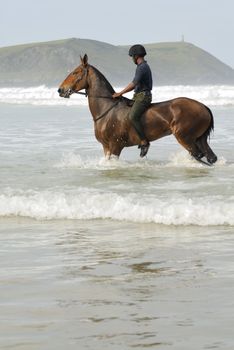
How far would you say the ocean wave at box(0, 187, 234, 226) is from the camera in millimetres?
8961

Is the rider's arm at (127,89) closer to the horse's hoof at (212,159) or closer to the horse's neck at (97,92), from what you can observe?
the horse's neck at (97,92)

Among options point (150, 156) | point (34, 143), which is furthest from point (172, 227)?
point (34, 143)

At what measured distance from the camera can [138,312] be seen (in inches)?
208

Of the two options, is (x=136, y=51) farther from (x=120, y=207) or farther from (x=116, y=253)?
(x=116, y=253)

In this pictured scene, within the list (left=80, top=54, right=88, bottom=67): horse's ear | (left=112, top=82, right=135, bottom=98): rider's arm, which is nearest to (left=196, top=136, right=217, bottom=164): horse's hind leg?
(left=112, top=82, right=135, bottom=98): rider's arm

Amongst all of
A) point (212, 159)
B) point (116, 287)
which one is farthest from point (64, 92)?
point (116, 287)

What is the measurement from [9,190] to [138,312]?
235 inches

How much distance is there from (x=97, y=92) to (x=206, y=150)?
6.60 feet

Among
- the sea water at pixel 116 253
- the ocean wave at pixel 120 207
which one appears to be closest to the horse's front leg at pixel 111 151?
the sea water at pixel 116 253

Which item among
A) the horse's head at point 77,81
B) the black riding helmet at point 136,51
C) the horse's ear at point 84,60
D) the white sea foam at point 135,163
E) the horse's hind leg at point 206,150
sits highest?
the black riding helmet at point 136,51

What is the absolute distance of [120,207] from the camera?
9.53 metres

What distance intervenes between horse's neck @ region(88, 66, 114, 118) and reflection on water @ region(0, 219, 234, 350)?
18.3 ft

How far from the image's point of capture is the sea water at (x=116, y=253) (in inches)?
193

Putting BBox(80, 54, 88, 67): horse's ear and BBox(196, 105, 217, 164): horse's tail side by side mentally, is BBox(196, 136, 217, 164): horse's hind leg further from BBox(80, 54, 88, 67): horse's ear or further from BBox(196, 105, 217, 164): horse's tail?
BBox(80, 54, 88, 67): horse's ear
